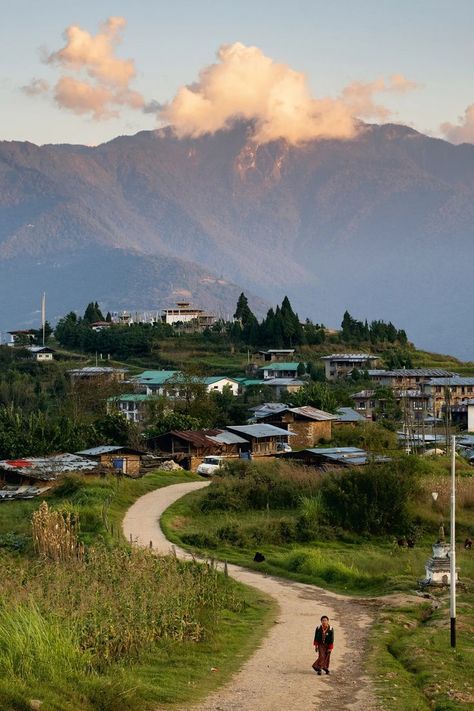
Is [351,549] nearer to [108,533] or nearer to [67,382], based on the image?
[108,533]

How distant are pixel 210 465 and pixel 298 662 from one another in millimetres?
34694

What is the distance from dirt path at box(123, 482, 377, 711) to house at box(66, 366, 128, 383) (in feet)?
202

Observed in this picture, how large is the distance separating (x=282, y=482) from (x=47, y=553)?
17.4 meters

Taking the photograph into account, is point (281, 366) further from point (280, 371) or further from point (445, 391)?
point (445, 391)

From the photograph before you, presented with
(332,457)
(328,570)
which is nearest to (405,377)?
(332,457)

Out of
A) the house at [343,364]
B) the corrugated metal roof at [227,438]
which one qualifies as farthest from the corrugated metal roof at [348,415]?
the house at [343,364]

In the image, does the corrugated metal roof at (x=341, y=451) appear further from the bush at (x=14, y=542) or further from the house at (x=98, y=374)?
the house at (x=98, y=374)

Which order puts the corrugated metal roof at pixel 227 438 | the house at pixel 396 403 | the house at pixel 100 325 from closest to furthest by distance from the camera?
1. the corrugated metal roof at pixel 227 438
2. the house at pixel 396 403
3. the house at pixel 100 325

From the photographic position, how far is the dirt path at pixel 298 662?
1869 cm

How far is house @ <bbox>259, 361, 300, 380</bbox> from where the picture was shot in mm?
99125

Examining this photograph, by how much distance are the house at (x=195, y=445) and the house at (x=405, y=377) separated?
3306cm

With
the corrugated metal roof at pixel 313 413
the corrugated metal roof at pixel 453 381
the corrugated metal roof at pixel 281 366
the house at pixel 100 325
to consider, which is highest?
the house at pixel 100 325

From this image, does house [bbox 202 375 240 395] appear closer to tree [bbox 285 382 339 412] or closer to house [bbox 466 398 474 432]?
tree [bbox 285 382 339 412]

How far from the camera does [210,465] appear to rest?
5600 centimetres
